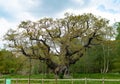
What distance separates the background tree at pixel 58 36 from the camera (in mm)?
41062

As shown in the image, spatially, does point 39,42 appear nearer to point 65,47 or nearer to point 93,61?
point 65,47

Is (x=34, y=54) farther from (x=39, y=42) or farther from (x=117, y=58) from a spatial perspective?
(x=117, y=58)

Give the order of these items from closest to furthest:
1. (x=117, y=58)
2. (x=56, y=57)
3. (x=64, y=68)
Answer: (x=64, y=68)
(x=56, y=57)
(x=117, y=58)

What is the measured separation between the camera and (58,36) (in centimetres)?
4147

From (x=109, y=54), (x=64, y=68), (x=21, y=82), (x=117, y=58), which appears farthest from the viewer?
(x=109, y=54)

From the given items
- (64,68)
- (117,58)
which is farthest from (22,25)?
(117,58)

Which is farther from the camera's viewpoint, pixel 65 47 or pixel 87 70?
pixel 87 70

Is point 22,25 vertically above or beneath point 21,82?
above

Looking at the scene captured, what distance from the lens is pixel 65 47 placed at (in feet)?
135

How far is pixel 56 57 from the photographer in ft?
146

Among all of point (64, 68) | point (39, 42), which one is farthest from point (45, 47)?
point (64, 68)

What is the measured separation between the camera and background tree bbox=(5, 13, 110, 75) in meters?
41.1

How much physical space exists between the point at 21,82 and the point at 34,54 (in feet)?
34.9

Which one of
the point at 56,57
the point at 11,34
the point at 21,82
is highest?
the point at 11,34
